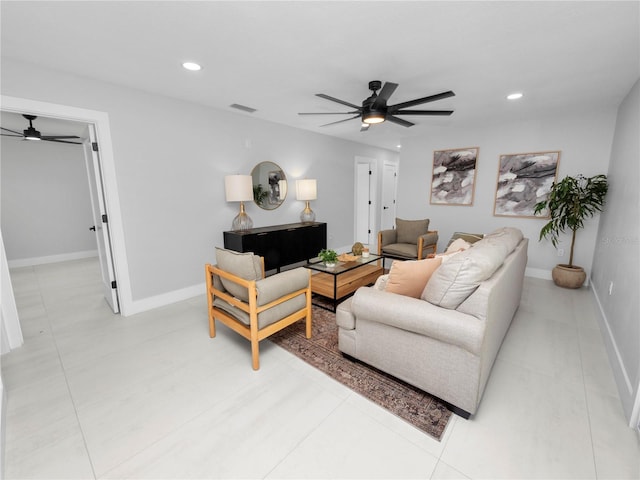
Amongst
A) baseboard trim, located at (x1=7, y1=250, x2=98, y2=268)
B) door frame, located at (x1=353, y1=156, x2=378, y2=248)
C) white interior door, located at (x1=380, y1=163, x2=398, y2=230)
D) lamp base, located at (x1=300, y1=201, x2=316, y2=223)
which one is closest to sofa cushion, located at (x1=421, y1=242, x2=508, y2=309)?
lamp base, located at (x1=300, y1=201, x2=316, y2=223)

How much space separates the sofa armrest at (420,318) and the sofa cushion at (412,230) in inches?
114

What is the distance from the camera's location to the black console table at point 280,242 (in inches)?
144

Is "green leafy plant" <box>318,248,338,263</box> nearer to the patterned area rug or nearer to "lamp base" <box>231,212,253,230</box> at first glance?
the patterned area rug

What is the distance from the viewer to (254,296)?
6.54 ft

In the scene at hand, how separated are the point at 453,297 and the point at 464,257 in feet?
0.83

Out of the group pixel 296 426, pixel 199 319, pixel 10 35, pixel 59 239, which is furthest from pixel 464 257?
pixel 59 239

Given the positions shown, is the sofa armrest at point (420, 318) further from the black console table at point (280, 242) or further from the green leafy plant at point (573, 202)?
the green leafy plant at point (573, 202)

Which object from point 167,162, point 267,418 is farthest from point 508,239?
point 167,162

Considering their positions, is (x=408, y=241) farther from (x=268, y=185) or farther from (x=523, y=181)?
(x=268, y=185)

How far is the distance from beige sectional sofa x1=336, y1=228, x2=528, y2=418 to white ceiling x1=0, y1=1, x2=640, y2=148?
151 centimetres

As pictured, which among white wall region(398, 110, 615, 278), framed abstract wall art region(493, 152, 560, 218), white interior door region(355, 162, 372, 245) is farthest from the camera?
white interior door region(355, 162, 372, 245)

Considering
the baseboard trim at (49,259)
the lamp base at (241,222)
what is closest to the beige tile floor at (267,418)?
the lamp base at (241,222)

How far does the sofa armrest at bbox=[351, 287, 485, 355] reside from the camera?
1.49m

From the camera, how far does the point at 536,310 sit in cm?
304
